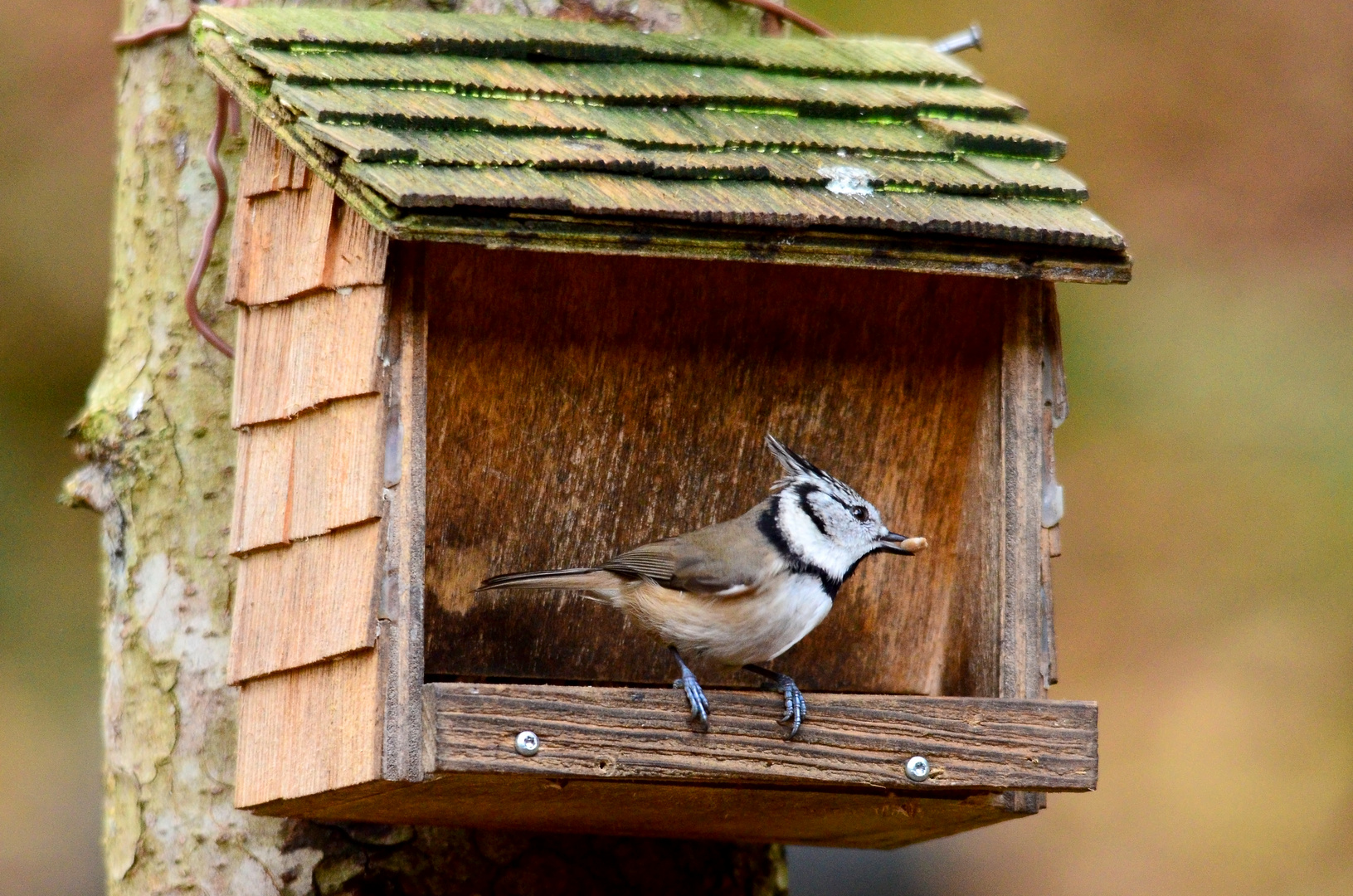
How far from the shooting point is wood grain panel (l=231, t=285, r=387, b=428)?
3.07m

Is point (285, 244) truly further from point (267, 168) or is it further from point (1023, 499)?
point (1023, 499)

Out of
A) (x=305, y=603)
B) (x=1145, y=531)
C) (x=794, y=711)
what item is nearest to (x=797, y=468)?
(x=794, y=711)

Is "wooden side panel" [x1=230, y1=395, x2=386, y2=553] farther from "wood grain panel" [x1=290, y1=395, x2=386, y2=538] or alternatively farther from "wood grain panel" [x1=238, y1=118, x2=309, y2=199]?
"wood grain panel" [x1=238, y1=118, x2=309, y2=199]

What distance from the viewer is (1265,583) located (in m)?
6.81

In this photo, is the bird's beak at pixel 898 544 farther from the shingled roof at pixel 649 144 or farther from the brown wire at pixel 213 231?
the brown wire at pixel 213 231

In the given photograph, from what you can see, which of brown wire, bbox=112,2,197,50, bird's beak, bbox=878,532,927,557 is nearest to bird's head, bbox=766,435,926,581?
bird's beak, bbox=878,532,927,557

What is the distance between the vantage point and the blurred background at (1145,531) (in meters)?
6.64

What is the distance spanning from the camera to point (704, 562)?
3369 mm

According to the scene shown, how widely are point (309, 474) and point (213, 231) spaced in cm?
77

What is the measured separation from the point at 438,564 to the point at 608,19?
1.20 meters

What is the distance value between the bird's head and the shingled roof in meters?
0.47

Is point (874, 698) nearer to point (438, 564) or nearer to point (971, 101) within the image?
point (438, 564)

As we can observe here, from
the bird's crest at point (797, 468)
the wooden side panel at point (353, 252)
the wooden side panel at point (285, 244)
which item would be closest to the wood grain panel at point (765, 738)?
the bird's crest at point (797, 468)

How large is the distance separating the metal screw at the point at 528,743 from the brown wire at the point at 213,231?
124cm
